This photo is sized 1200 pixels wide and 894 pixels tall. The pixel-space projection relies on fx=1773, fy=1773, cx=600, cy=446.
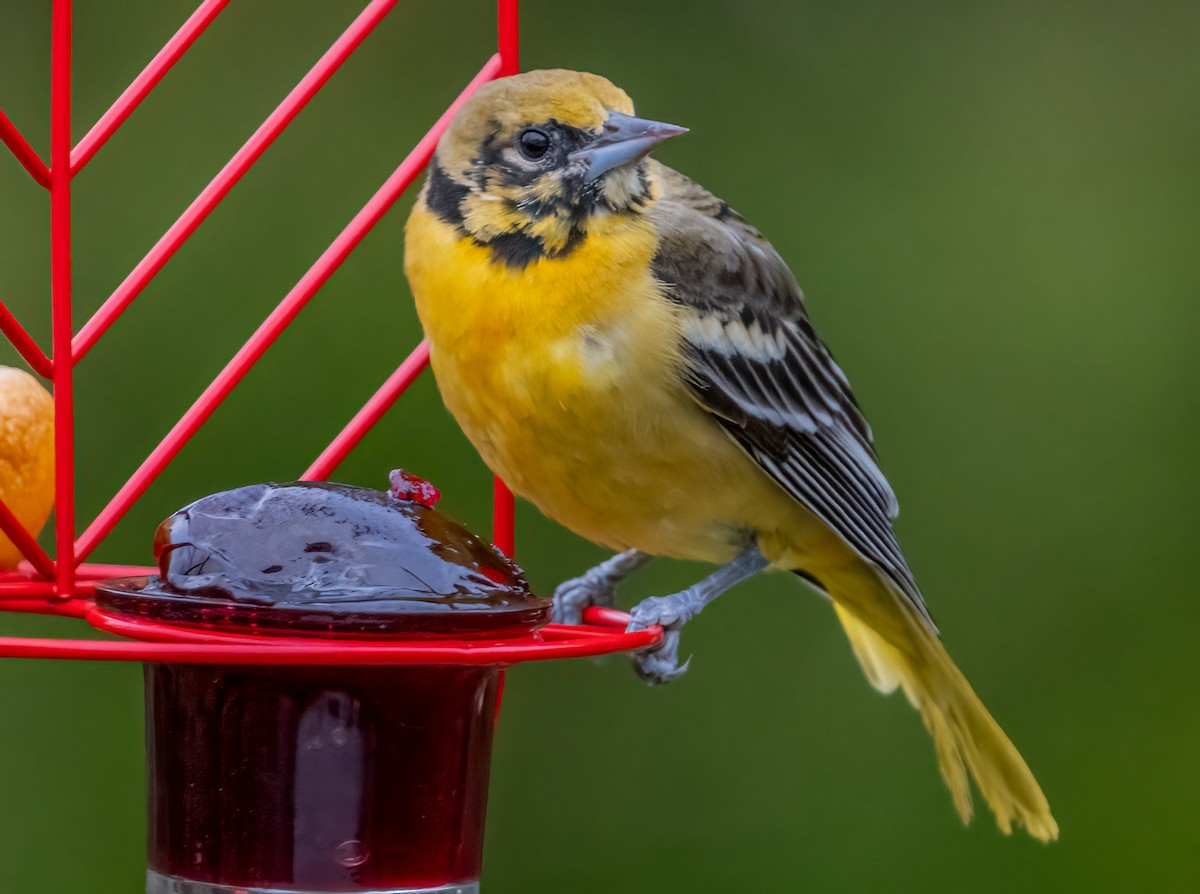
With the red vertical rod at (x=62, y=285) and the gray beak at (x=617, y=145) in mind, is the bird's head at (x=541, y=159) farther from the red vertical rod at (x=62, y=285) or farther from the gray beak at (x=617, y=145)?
the red vertical rod at (x=62, y=285)

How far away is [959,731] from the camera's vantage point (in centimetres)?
321

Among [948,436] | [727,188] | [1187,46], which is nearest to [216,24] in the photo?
[727,188]

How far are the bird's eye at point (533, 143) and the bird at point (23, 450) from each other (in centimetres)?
78

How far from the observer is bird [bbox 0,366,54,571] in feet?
7.01

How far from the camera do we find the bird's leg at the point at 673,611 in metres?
2.56

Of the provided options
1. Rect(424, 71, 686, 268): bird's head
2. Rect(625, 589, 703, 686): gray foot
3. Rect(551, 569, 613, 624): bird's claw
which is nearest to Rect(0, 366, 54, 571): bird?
Rect(424, 71, 686, 268): bird's head

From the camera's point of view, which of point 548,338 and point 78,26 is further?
point 78,26

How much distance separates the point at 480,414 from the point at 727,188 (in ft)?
6.19

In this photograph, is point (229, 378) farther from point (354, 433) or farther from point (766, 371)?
point (766, 371)

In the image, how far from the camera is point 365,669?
197 cm

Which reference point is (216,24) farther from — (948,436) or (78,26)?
(948,436)

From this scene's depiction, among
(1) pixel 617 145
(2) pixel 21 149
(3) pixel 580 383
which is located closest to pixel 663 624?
(3) pixel 580 383

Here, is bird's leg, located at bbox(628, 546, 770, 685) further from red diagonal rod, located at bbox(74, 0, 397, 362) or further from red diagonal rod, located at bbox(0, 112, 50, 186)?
red diagonal rod, located at bbox(0, 112, 50, 186)

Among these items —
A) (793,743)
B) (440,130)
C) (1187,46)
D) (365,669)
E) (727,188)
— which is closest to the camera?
(365,669)
